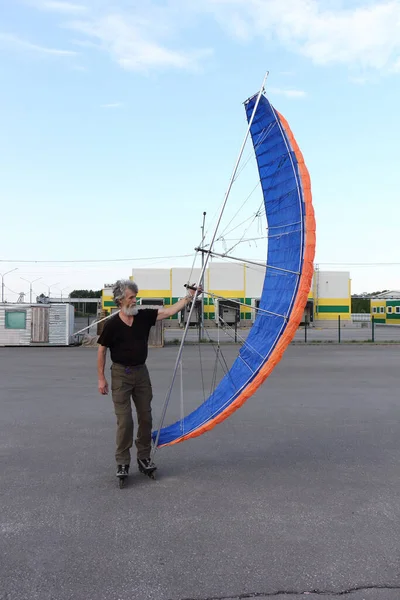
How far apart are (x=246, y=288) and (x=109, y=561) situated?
1600 inches

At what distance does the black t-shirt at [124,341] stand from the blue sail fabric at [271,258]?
880 mm

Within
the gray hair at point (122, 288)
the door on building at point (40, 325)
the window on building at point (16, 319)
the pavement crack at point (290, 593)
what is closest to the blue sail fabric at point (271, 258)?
the gray hair at point (122, 288)

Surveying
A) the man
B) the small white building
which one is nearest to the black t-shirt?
the man

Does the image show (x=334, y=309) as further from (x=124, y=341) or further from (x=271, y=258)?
(x=124, y=341)

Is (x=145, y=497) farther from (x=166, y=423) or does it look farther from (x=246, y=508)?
(x=166, y=423)

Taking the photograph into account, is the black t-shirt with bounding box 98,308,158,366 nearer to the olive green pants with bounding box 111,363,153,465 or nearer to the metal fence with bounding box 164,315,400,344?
the olive green pants with bounding box 111,363,153,465

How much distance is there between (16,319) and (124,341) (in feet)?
60.0

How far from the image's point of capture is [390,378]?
39.0 feet

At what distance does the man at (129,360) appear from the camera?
476 centimetres

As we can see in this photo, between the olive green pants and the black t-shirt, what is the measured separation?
9 cm

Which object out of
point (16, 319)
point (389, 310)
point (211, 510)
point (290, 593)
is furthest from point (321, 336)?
point (290, 593)

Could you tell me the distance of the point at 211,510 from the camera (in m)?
4.05

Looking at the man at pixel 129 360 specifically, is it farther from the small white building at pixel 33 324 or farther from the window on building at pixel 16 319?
the window on building at pixel 16 319

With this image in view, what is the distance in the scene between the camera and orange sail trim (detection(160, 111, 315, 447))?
4566mm
